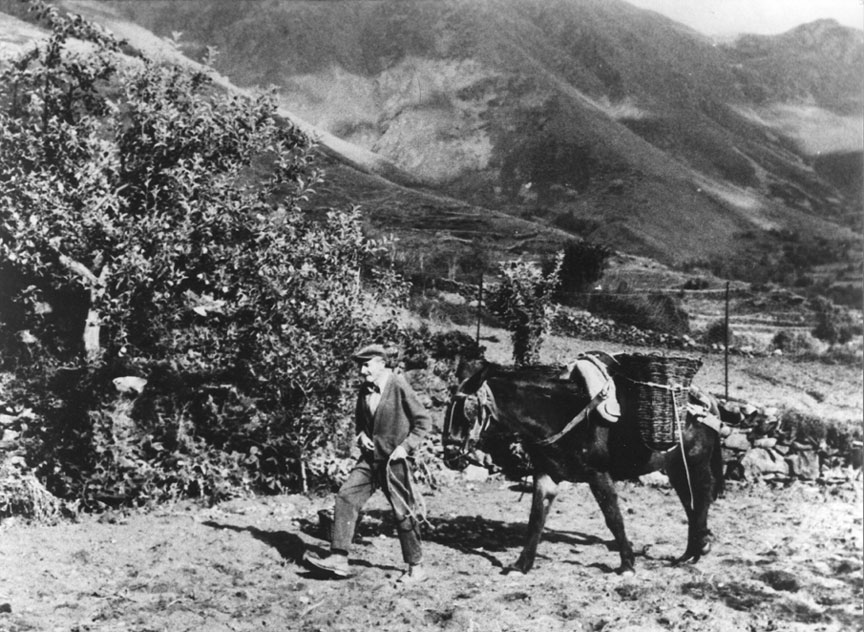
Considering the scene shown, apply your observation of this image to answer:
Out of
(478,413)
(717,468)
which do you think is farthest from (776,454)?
(478,413)

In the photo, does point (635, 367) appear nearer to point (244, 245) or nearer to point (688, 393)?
point (688, 393)

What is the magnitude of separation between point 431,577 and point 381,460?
0.97 metres

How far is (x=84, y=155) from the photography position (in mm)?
6938

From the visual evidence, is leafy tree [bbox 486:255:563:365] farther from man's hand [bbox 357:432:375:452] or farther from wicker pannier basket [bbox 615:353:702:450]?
man's hand [bbox 357:432:375:452]

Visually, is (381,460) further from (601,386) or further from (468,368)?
(601,386)

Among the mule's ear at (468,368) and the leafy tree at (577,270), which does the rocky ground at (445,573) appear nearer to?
the mule's ear at (468,368)

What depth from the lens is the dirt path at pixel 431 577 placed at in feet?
13.4

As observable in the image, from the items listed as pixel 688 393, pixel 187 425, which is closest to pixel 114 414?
pixel 187 425

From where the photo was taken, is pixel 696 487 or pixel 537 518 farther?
pixel 696 487

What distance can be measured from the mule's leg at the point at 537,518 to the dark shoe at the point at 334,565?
127cm

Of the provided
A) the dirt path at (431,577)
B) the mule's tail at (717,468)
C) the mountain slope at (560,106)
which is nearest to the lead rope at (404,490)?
the dirt path at (431,577)

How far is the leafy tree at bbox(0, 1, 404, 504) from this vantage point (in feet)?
21.0

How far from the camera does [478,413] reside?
4.91 meters

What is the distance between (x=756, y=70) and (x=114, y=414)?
77.1 meters
